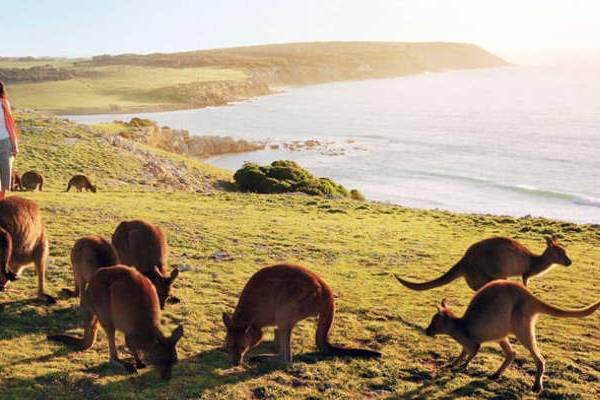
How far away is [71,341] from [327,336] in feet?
11.2

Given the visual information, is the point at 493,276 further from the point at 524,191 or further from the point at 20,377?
the point at 524,191

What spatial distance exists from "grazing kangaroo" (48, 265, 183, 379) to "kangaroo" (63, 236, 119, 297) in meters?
0.96

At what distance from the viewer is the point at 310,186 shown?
3509 centimetres

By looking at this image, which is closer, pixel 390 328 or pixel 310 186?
pixel 390 328

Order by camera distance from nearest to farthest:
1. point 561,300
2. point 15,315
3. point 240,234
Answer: point 15,315
point 561,300
point 240,234

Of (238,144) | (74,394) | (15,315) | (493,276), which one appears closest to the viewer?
(74,394)

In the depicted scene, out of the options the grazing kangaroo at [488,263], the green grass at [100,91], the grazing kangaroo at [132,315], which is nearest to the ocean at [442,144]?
the green grass at [100,91]

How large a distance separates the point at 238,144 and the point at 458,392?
2745 inches

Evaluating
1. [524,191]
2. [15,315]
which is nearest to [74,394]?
[15,315]

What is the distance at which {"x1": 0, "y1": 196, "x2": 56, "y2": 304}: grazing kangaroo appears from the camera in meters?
7.75

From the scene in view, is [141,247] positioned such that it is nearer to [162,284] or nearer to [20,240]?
[162,284]

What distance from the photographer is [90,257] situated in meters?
7.92

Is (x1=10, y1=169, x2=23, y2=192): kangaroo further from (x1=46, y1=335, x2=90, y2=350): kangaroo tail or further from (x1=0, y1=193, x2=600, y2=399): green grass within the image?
(x1=46, y1=335, x2=90, y2=350): kangaroo tail

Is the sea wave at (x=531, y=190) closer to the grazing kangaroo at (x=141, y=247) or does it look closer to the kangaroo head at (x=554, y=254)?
the kangaroo head at (x=554, y=254)
